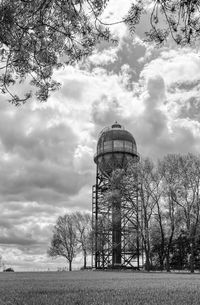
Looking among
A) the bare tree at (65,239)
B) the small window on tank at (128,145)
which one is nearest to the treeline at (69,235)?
the bare tree at (65,239)

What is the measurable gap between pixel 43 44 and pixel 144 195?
108ft

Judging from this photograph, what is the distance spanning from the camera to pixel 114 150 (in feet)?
168

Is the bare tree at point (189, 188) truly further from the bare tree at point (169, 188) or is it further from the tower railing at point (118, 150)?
the tower railing at point (118, 150)

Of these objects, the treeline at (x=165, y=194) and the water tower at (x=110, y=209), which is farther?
the water tower at (x=110, y=209)

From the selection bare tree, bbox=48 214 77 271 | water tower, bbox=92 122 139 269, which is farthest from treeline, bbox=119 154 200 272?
bare tree, bbox=48 214 77 271

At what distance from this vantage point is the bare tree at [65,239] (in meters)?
66.9

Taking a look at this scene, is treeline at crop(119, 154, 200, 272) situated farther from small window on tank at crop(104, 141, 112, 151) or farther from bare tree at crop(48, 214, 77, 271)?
bare tree at crop(48, 214, 77, 271)

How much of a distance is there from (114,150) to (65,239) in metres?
24.6

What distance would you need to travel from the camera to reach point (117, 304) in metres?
8.05

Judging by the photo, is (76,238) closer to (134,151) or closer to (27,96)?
(134,151)

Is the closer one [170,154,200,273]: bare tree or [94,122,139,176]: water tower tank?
[170,154,200,273]: bare tree

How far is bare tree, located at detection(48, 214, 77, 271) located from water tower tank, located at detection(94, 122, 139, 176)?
19.0 m

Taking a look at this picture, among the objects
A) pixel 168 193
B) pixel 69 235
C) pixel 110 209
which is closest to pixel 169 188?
pixel 168 193

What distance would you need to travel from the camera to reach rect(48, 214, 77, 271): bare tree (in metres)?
66.9
